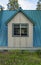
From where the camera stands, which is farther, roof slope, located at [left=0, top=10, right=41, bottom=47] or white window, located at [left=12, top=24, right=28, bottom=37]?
roof slope, located at [left=0, top=10, right=41, bottom=47]

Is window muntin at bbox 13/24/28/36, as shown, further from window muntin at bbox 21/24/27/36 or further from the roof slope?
the roof slope

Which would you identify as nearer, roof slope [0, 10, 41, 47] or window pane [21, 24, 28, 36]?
window pane [21, 24, 28, 36]

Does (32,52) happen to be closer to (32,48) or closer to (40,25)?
(32,48)

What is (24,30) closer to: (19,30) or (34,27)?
(19,30)

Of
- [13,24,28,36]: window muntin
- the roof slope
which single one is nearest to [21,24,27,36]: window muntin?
[13,24,28,36]: window muntin

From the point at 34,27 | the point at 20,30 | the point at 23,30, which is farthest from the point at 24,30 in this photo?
the point at 34,27

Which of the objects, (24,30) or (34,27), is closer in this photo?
(24,30)

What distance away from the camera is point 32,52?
2062 centimetres

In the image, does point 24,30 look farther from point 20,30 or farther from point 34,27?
point 34,27

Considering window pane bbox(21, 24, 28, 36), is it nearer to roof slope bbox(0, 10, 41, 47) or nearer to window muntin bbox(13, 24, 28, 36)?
window muntin bbox(13, 24, 28, 36)

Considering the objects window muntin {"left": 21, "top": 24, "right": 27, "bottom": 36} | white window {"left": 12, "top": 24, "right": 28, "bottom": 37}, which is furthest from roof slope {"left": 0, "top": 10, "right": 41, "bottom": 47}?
window muntin {"left": 21, "top": 24, "right": 27, "bottom": 36}

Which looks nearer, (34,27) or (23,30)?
(23,30)

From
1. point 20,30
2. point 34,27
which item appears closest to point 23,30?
point 20,30

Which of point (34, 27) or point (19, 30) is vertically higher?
point (34, 27)
